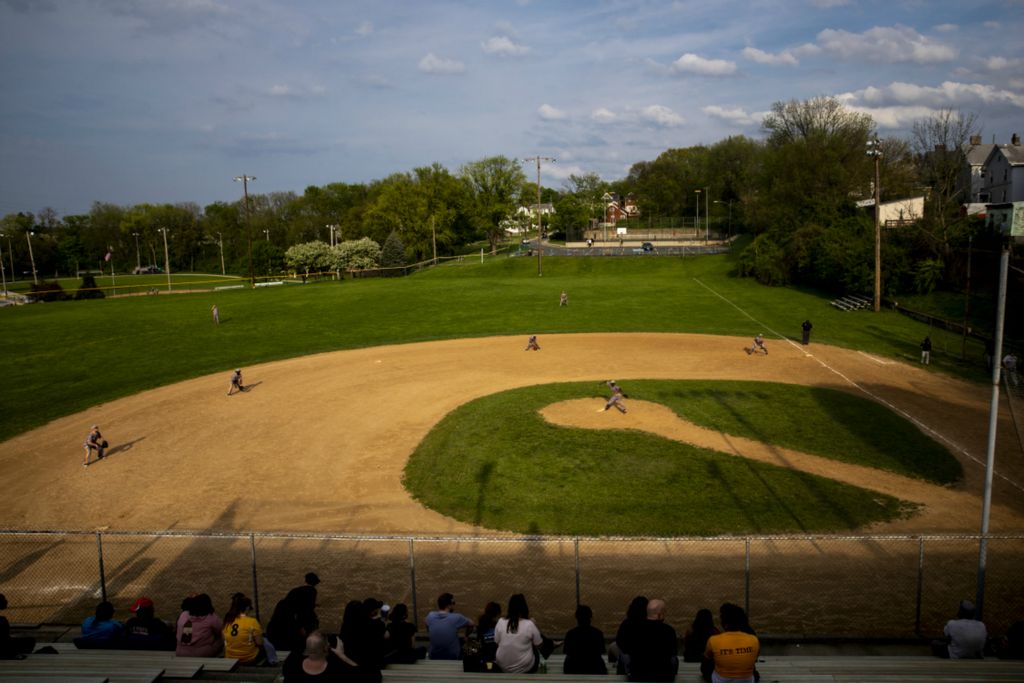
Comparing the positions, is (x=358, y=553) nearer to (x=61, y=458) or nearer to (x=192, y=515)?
(x=192, y=515)

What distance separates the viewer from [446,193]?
112188mm

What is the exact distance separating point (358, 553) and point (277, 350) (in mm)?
30014

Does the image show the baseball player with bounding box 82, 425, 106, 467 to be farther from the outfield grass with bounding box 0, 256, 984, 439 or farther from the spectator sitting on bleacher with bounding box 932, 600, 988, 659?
the spectator sitting on bleacher with bounding box 932, 600, 988, 659

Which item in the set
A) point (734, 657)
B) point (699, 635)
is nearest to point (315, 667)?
point (734, 657)

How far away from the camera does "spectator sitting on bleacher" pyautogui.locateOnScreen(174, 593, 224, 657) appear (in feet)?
33.2

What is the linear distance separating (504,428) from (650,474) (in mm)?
7107

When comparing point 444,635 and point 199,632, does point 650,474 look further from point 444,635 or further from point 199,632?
point 199,632

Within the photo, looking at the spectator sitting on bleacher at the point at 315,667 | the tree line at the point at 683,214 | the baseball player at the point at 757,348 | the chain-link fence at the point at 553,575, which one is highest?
the tree line at the point at 683,214

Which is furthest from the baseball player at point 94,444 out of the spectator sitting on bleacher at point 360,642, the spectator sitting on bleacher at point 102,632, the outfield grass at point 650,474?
the spectator sitting on bleacher at point 360,642

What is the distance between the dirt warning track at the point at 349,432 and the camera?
19469 millimetres

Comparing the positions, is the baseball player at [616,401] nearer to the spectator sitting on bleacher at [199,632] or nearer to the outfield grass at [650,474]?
the outfield grass at [650,474]

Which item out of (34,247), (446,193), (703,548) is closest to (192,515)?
(703,548)

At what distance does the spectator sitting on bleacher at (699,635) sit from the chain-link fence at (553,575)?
3.16 metres

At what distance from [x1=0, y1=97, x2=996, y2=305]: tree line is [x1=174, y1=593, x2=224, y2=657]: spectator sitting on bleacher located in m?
42.1
